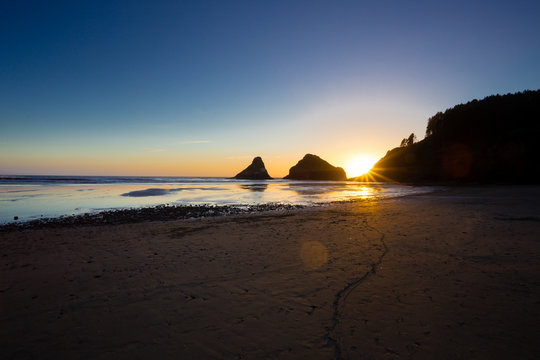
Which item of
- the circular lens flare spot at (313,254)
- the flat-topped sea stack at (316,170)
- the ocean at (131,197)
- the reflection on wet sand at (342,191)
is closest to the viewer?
the circular lens flare spot at (313,254)

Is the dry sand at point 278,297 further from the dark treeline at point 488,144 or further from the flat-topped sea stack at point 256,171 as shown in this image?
the flat-topped sea stack at point 256,171

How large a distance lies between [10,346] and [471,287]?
8.34m

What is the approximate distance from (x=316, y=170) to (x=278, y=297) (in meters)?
174

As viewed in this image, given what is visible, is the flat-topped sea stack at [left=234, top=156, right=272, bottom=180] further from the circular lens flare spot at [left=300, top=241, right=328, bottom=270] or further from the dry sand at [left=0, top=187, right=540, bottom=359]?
the dry sand at [left=0, top=187, right=540, bottom=359]

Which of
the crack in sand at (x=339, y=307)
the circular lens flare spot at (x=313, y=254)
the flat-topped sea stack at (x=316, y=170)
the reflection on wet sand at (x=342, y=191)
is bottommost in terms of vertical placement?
the reflection on wet sand at (x=342, y=191)

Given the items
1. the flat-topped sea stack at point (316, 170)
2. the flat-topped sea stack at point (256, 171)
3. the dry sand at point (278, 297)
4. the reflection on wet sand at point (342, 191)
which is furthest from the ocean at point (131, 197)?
the flat-topped sea stack at point (256, 171)

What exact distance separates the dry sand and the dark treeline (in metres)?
50.6

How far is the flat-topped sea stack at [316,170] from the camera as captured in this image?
173788 mm

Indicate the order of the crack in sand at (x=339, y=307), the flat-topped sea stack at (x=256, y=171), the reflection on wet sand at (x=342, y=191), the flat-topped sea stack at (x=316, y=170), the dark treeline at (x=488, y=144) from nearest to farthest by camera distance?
the crack in sand at (x=339, y=307) → the reflection on wet sand at (x=342, y=191) → the dark treeline at (x=488, y=144) → the flat-topped sea stack at (x=316, y=170) → the flat-topped sea stack at (x=256, y=171)

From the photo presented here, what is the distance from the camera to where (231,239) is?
9.54 m

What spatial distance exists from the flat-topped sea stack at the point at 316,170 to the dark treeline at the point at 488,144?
342 ft

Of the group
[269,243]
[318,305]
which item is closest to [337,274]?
[318,305]

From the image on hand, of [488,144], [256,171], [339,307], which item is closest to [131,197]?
[339,307]

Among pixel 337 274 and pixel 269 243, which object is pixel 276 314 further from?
pixel 269 243
